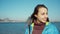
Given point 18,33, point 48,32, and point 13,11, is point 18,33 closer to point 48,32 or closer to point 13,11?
point 13,11

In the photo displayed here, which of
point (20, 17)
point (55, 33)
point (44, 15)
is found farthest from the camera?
point (20, 17)

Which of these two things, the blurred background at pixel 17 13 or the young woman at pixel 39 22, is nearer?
the young woman at pixel 39 22

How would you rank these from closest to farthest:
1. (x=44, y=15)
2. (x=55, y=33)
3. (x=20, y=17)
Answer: (x=55, y=33) → (x=44, y=15) → (x=20, y=17)

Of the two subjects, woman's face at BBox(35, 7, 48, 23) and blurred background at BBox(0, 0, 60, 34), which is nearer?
woman's face at BBox(35, 7, 48, 23)

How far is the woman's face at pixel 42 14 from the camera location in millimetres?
1190

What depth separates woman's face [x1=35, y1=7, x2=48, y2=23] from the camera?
119 centimetres

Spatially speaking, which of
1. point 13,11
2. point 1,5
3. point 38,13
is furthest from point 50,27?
point 1,5

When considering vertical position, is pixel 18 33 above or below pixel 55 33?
below

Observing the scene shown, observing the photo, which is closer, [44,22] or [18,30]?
[44,22]

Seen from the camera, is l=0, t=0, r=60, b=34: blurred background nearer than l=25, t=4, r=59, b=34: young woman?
No

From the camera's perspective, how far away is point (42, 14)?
1.21 metres

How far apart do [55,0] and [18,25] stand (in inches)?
22.4

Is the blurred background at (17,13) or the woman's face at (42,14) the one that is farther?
the blurred background at (17,13)

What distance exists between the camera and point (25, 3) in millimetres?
1816
